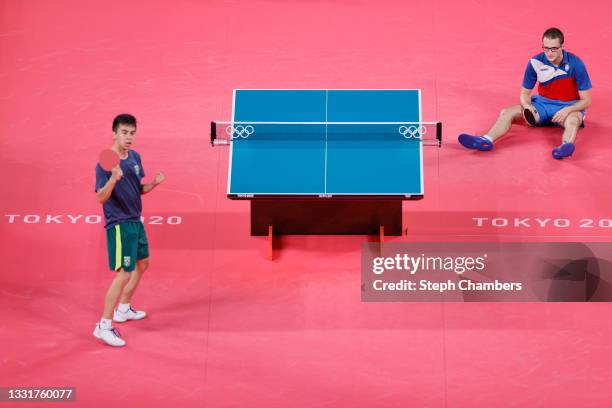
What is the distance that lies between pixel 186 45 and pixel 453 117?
2.62 meters

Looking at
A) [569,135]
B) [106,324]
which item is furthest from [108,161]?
[569,135]

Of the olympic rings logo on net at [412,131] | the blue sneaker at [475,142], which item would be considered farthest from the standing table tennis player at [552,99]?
the olympic rings logo on net at [412,131]

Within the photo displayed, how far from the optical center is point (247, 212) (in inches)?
305

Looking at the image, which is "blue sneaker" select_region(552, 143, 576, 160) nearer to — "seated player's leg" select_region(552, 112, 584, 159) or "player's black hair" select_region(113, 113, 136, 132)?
"seated player's leg" select_region(552, 112, 584, 159)

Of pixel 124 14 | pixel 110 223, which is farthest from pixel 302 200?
pixel 124 14

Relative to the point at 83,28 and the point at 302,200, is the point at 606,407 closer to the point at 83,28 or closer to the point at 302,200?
the point at 302,200

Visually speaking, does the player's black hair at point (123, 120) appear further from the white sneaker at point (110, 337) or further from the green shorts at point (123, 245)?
the white sneaker at point (110, 337)

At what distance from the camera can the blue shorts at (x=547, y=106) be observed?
8141mm

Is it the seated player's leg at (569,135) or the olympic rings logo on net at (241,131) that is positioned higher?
the seated player's leg at (569,135)

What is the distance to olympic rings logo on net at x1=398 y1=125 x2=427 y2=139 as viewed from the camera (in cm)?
709

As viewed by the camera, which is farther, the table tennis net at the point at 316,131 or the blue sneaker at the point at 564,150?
the blue sneaker at the point at 564,150

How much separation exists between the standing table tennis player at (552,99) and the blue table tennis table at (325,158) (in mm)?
1067

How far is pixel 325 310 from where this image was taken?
Answer: 701 cm

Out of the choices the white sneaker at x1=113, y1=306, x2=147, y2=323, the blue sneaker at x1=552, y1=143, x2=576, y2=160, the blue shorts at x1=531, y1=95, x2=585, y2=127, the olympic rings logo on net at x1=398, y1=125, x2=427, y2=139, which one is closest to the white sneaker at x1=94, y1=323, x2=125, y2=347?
the white sneaker at x1=113, y1=306, x2=147, y2=323
